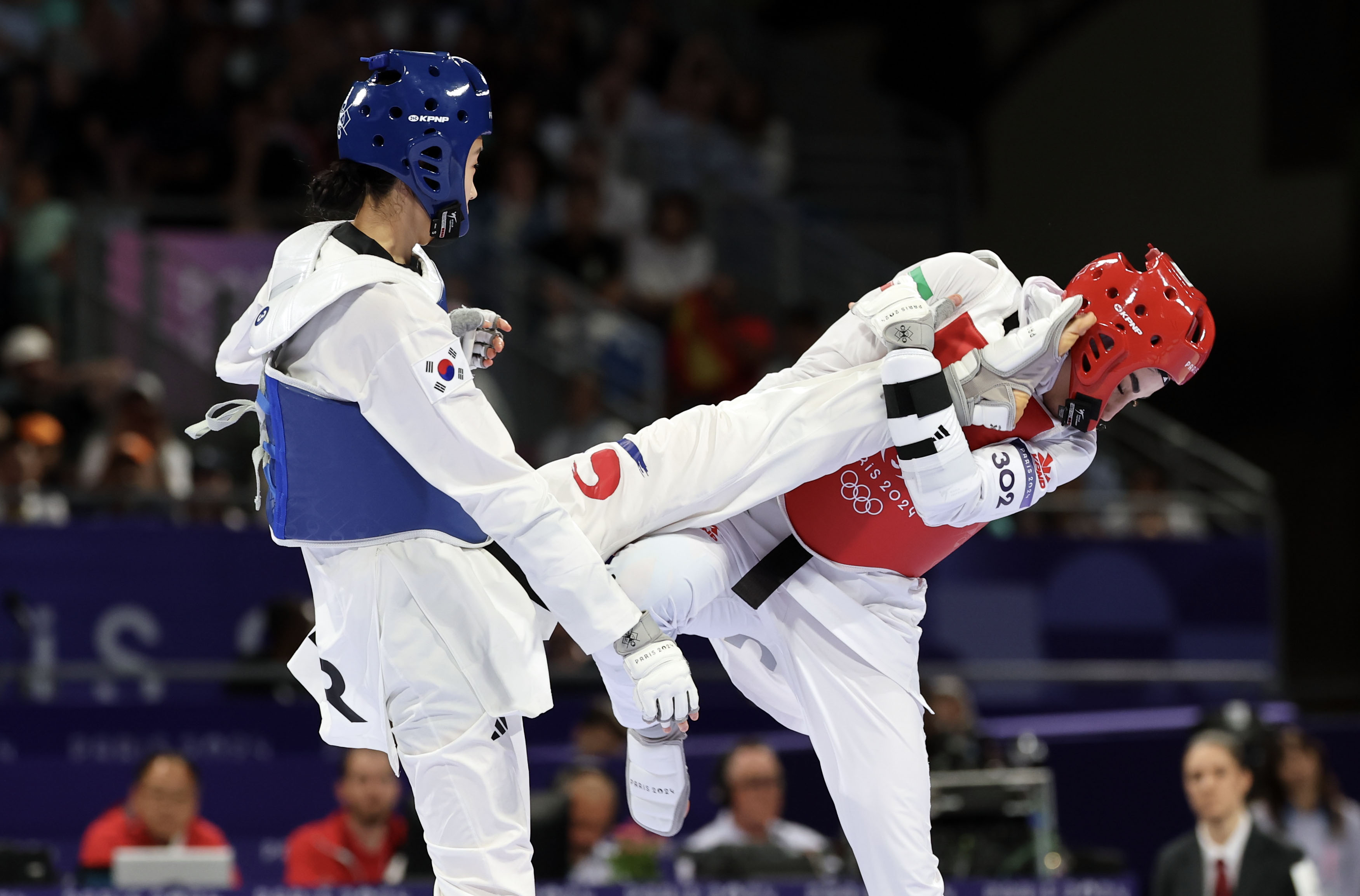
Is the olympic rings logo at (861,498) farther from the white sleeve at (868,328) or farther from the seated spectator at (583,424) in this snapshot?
the seated spectator at (583,424)

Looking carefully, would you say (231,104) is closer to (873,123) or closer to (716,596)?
(873,123)

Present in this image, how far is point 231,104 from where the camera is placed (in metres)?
12.3

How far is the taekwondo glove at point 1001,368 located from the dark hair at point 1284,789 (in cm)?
490

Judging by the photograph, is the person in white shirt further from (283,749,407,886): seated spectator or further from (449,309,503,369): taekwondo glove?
(283,749,407,886): seated spectator

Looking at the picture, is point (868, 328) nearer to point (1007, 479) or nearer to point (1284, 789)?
point (1007, 479)

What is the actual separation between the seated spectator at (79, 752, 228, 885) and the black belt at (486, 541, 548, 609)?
10.5ft

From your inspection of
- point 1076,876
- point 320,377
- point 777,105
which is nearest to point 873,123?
point 777,105

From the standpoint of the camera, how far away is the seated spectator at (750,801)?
814 cm

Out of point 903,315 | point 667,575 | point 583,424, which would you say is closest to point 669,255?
point 583,424

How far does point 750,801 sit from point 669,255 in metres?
5.39

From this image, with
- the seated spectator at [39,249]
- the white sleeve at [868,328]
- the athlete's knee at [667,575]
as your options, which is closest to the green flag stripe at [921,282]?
the white sleeve at [868,328]

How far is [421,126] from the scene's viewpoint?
13.9ft

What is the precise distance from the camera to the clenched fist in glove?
4.38 metres

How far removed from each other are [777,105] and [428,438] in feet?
39.7
